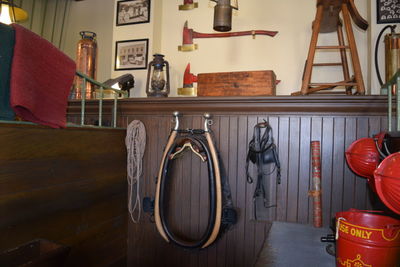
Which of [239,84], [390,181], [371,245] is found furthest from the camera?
[239,84]

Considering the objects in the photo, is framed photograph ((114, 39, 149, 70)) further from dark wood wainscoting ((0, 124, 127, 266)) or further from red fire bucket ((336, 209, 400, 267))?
red fire bucket ((336, 209, 400, 267))

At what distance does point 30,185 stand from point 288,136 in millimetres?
1672

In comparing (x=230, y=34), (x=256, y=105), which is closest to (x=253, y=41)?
(x=230, y=34)

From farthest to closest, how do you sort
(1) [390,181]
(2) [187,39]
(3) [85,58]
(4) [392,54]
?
(2) [187,39] → (3) [85,58] → (4) [392,54] → (1) [390,181]

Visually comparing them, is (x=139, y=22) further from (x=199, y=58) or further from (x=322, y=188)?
(x=322, y=188)

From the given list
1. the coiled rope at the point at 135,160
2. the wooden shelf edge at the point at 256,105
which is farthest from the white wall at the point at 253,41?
the coiled rope at the point at 135,160

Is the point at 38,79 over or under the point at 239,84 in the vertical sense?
under

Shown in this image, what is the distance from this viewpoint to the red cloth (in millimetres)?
1352

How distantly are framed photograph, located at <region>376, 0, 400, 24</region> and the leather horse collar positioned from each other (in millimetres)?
1507

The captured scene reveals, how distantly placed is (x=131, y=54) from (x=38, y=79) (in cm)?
144

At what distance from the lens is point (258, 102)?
81.7 inches

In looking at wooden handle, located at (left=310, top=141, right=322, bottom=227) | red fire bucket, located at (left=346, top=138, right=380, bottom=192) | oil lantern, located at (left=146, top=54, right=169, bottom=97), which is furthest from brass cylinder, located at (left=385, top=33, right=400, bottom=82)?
oil lantern, located at (left=146, top=54, right=169, bottom=97)

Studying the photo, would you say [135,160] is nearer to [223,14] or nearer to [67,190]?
[67,190]

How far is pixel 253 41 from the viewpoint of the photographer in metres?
2.66
